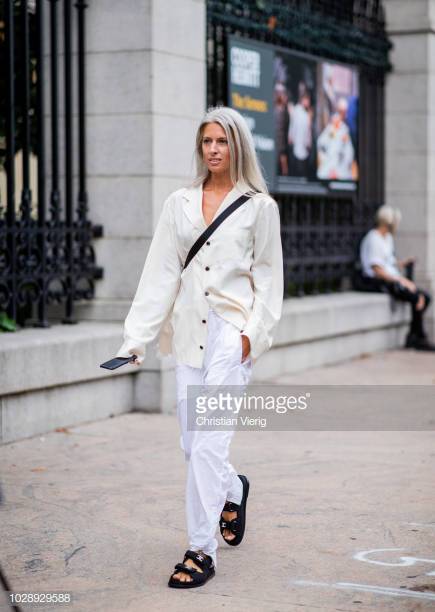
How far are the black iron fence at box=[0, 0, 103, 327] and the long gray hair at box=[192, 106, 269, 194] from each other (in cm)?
336

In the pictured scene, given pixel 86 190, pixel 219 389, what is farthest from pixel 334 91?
pixel 219 389

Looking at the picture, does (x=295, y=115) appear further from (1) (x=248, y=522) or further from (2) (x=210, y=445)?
(2) (x=210, y=445)

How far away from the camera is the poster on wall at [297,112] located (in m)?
11.3

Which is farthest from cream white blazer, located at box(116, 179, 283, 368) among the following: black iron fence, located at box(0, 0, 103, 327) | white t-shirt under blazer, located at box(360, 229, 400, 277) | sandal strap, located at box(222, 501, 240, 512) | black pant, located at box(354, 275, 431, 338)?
black pant, located at box(354, 275, 431, 338)

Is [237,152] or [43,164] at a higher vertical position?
[43,164]

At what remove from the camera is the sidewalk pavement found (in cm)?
485

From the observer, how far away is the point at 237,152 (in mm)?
5246

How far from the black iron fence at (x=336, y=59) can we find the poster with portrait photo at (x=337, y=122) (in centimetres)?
23

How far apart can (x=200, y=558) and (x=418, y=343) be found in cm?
925

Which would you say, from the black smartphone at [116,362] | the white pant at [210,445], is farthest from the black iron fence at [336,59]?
the black smartphone at [116,362]

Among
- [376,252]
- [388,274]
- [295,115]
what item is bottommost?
[388,274]

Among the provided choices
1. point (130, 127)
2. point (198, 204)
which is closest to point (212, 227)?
point (198, 204)

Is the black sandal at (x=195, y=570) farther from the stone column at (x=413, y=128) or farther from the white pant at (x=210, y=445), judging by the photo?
the stone column at (x=413, y=128)

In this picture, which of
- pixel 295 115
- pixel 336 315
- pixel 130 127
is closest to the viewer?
pixel 130 127
